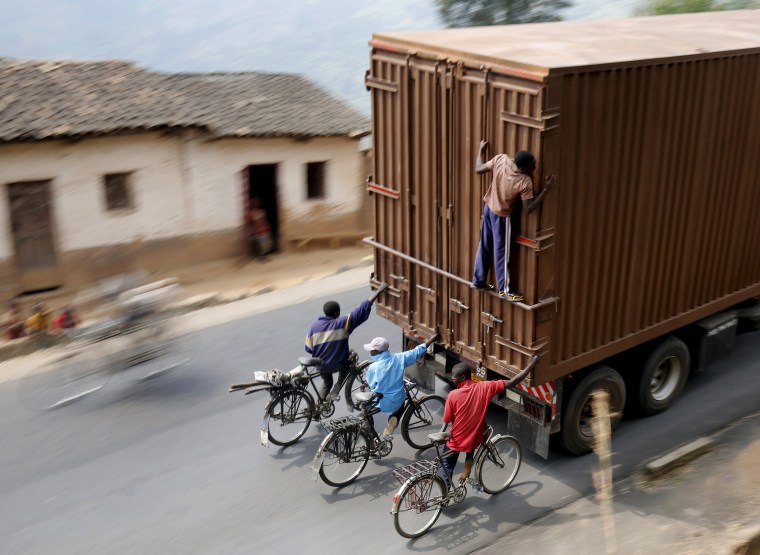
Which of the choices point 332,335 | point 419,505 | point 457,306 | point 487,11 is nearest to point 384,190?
point 457,306

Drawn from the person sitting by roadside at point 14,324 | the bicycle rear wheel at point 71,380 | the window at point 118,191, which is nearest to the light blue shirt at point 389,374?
the bicycle rear wheel at point 71,380

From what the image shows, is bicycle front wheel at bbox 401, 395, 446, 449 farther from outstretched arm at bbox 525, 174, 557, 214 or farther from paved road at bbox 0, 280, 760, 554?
outstretched arm at bbox 525, 174, 557, 214

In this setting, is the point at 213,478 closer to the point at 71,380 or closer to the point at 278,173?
the point at 71,380

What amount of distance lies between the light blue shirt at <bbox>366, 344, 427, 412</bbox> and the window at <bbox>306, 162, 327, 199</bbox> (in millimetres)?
10825

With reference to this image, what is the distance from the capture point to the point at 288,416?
27.7 ft

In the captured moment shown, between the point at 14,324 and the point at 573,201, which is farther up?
the point at 573,201

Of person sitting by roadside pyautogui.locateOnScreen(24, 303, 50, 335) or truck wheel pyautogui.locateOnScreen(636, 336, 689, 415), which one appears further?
person sitting by roadside pyautogui.locateOnScreen(24, 303, 50, 335)

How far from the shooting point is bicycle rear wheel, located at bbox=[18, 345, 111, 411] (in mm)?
9773

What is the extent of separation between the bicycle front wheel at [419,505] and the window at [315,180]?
11.9 meters

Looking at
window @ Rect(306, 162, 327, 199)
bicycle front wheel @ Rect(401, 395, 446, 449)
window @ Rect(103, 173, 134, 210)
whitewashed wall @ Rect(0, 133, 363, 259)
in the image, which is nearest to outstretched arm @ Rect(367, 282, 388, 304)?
bicycle front wheel @ Rect(401, 395, 446, 449)

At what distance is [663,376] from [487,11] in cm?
1937

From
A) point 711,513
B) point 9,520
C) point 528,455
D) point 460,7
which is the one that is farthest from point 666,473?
point 460,7

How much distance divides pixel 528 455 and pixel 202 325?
5.91 m

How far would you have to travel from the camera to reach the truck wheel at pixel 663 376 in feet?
28.4
